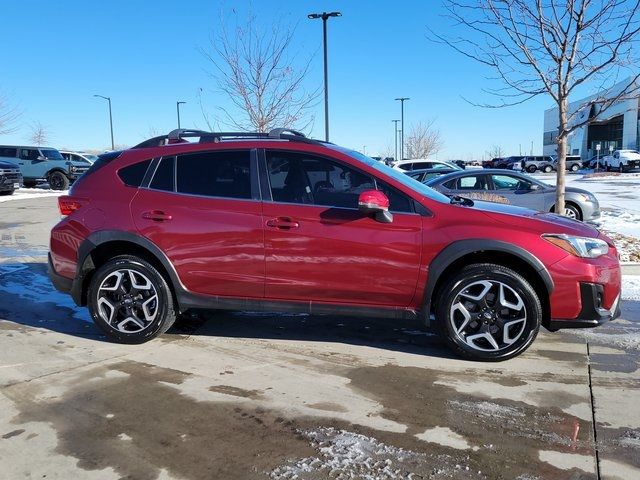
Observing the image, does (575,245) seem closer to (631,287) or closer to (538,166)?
(631,287)

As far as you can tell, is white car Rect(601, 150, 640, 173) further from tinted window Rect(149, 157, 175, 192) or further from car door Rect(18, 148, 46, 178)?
tinted window Rect(149, 157, 175, 192)

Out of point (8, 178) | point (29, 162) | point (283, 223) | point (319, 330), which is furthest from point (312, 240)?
point (29, 162)

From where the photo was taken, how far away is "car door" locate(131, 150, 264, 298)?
4.54 metres

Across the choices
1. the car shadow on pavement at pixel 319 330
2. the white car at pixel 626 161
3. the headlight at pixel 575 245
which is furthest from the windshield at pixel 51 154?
the white car at pixel 626 161

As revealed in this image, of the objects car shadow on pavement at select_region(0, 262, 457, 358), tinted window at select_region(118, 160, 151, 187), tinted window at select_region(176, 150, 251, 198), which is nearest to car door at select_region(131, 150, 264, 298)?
tinted window at select_region(176, 150, 251, 198)

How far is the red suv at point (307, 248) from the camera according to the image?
420 centimetres

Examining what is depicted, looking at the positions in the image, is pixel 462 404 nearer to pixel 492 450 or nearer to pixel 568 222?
pixel 492 450

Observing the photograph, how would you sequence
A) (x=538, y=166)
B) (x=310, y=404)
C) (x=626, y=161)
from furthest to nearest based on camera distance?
1. (x=538, y=166)
2. (x=626, y=161)
3. (x=310, y=404)

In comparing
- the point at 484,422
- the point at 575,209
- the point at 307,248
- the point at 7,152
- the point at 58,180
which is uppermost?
the point at 7,152

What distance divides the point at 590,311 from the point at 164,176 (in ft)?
11.8

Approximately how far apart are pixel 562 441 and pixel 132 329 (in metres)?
3.49

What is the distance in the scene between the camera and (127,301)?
481cm

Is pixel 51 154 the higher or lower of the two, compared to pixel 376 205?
higher

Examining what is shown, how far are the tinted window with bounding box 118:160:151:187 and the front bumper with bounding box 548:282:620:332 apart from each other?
11.8ft
